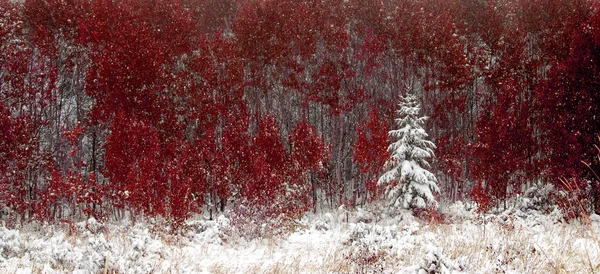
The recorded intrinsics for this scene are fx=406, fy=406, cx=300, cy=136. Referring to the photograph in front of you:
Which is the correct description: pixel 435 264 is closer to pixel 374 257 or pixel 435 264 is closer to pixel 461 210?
pixel 374 257

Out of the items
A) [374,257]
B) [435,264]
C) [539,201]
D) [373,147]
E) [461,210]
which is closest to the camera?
[435,264]

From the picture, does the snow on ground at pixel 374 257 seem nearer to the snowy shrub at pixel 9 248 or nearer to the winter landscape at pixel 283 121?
the snowy shrub at pixel 9 248

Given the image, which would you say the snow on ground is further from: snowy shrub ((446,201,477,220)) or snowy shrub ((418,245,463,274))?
snowy shrub ((446,201,477,220))

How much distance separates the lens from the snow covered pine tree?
1809 centimetres

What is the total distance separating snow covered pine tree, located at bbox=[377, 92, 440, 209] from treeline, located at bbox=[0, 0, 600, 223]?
143 centimetres

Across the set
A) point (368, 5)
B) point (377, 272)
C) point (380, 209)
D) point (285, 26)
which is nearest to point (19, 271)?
point (377, 272)

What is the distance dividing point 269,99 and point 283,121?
2.44 m

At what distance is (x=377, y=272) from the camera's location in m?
5.54

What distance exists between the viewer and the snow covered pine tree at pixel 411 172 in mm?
18094

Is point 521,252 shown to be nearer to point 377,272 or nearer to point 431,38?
point 377,272

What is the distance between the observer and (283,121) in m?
28.0

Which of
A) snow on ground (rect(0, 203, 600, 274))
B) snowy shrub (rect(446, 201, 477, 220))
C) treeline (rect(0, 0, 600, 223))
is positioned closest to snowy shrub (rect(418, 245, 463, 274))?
snow on ground (rect(0, 203, 600, 274))

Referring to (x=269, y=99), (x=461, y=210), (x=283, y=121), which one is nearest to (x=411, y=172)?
(x=461, y=210)

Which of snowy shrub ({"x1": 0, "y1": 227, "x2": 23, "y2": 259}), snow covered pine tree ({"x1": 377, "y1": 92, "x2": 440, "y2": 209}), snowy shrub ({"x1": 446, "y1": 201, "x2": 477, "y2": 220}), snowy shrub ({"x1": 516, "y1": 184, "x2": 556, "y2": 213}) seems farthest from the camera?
snowy shrub ({"x1": 446, "y1": 201, "x2": 477, "y2": 220})
